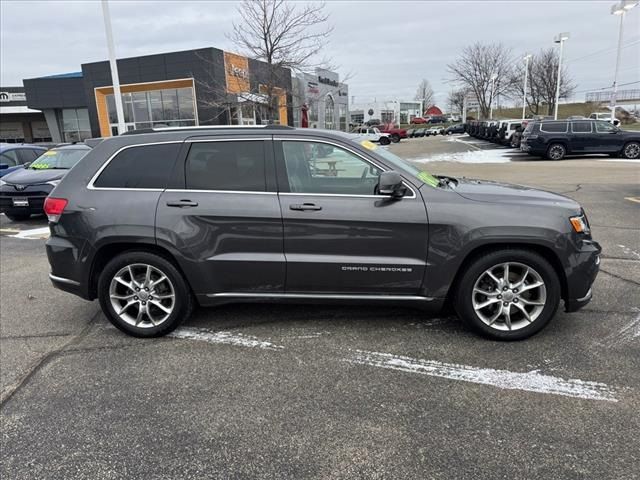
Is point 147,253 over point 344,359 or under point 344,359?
over

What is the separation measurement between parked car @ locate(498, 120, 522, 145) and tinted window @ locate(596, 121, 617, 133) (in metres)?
8.46

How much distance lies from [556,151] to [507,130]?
1009cm

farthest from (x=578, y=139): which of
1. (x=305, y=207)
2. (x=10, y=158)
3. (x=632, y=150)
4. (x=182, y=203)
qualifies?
(x=182, y=203)

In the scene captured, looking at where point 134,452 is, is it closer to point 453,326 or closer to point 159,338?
point 159,338

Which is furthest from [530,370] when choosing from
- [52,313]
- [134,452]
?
[52,313]

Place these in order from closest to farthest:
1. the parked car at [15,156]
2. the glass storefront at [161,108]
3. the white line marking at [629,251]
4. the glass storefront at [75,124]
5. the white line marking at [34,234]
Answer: the white line marking at [629,251] → the white line marking at [34,234] → the parked car at [15,156] → the glass storefront at [161,108] → the glass storefront at [75,124]

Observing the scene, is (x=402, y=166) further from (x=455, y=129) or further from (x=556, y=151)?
(x=455, y=129)

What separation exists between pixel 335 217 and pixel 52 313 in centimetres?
325

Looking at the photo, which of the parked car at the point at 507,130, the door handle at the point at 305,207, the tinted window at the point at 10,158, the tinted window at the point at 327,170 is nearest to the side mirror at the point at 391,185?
the tinted window at the point at 327,170

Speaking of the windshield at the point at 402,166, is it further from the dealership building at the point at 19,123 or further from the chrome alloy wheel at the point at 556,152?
the dealership building at the point at 19,123

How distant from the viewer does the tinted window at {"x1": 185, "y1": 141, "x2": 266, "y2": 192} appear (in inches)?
155

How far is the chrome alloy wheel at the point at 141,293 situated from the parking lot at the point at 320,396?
0.79ft

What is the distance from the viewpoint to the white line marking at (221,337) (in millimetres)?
3977

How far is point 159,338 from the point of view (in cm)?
416
